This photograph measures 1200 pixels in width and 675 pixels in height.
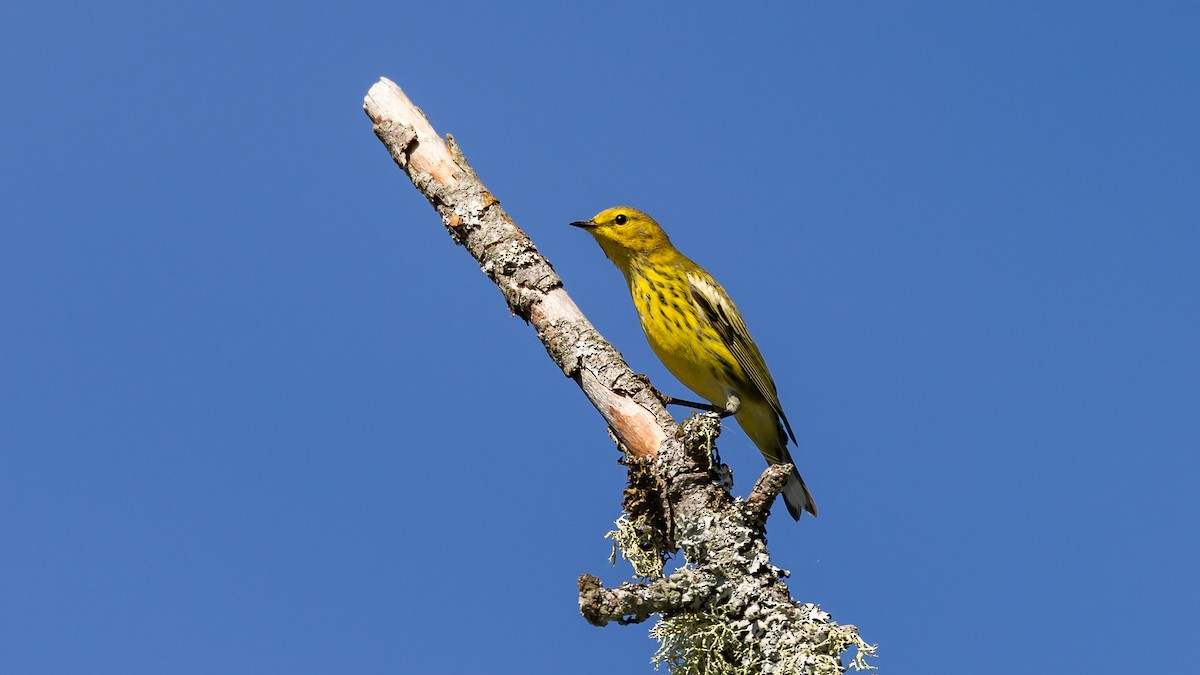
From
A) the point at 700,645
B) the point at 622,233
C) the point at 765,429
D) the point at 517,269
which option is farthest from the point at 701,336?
the point at 700,645

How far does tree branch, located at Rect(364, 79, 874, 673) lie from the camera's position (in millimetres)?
4645

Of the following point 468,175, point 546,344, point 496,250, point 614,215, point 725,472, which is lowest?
point 725,472

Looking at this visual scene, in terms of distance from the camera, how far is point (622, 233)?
7996mm

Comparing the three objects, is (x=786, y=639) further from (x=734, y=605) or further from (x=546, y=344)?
(x=546, y=344)

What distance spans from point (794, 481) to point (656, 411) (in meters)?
2.16

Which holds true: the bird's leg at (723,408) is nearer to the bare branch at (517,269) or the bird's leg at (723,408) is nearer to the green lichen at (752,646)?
the bare branch at (517,269)

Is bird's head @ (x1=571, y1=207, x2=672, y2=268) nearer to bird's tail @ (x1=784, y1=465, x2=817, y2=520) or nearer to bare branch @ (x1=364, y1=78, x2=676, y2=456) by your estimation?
bare branch @ (x1=364, y1=78, x2=676, y2=456)

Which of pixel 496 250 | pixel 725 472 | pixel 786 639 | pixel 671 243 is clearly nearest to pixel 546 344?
pixel 496 250

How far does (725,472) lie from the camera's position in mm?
5277

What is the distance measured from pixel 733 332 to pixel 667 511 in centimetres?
255

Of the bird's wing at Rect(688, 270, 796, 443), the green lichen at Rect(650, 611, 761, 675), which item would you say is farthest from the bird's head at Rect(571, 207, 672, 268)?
the green lichen at Rect(650, 611, 761, 675)

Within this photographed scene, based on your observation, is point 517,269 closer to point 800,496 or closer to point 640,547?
point 640,547

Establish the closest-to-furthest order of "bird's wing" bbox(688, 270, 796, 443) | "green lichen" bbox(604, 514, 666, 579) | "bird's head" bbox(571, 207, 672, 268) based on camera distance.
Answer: "green lichen" bbox(604, 514, 666, 579), "bird's wing" bbox(688, 270, 796, 443), "bird's head" bbox(571, 207, 672, 268)

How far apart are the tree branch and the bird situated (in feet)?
5.48
